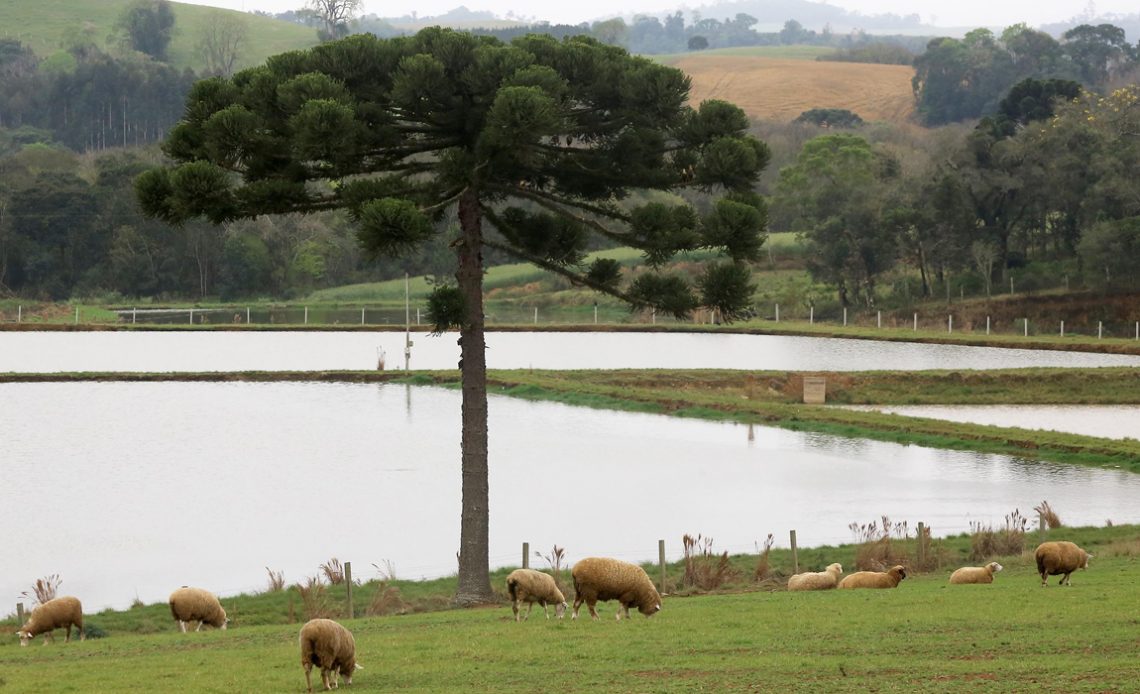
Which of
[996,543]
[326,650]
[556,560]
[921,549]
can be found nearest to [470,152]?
[556,560]

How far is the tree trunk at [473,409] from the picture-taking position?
24594 millimetres

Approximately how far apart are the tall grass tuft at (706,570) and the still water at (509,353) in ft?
111

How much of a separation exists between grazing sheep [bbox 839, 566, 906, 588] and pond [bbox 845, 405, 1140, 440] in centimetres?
2124

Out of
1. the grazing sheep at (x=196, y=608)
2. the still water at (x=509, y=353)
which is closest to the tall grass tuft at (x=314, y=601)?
the grazing sheep at (x=196, y=608)

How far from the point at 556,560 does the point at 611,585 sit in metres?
6.33

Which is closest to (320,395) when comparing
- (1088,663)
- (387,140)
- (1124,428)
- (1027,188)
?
(1124,428)

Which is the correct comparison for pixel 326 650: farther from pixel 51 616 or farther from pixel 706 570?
pixel 706 570

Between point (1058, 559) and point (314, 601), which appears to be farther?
point (314, 601)

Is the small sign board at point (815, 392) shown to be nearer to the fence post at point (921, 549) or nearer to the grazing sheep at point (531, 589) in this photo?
the fence post at point (921, 549)

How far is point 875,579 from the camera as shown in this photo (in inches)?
872

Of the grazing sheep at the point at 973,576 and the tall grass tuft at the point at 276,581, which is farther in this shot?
the tall grass tuft at the point at 276,581

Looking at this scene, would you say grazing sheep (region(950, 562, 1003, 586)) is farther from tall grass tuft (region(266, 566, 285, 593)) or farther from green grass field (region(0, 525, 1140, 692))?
tall grass tuft (region(266, 566, 285, 593))

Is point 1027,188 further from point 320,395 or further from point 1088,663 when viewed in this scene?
point 1088,663

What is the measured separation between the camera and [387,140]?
25.9 meters
